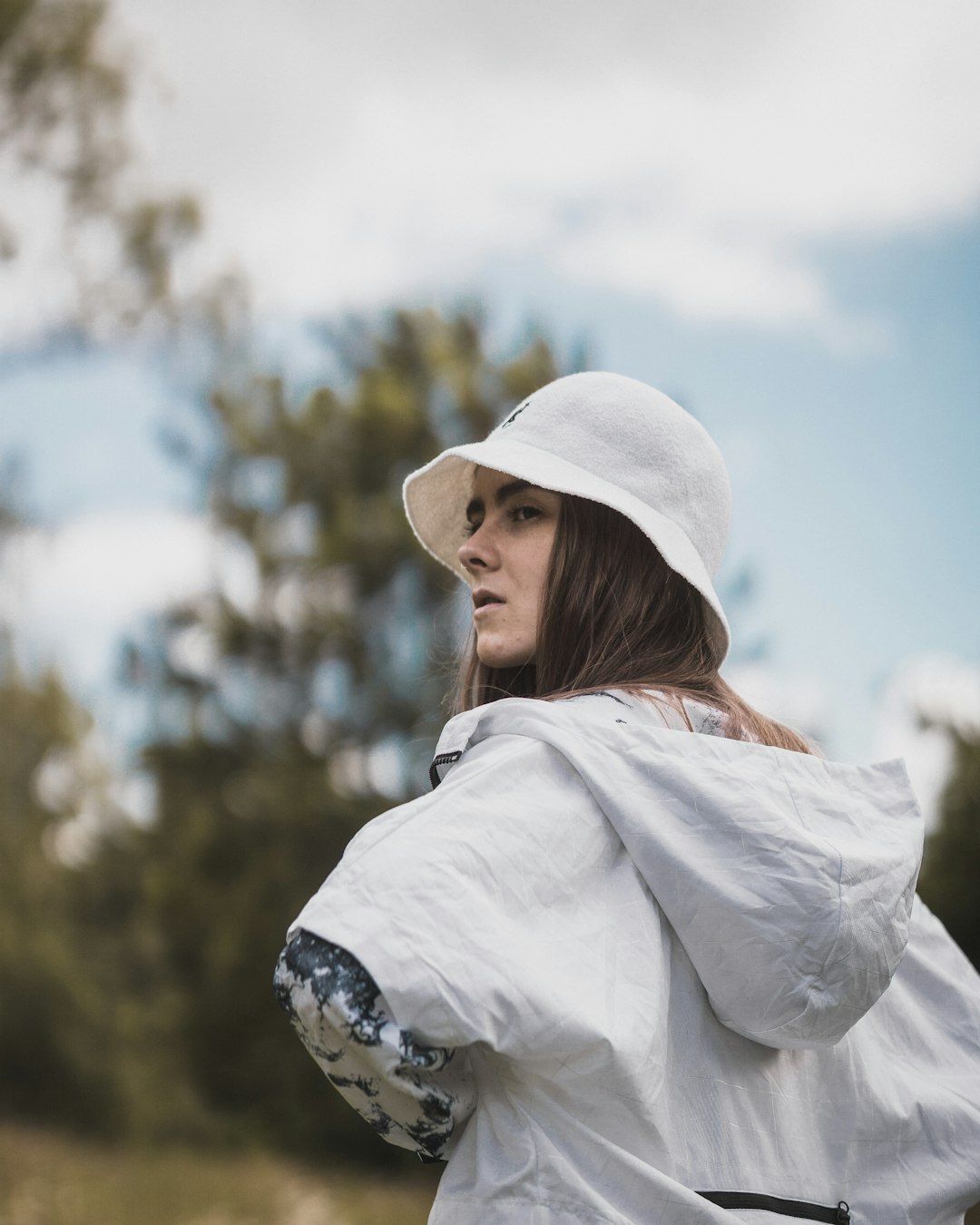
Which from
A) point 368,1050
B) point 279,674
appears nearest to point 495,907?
point 368,1050

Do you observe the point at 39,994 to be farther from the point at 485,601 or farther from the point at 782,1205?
the point at 782,1205

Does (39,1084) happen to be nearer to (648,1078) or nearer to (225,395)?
(225,395)

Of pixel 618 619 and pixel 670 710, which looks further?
pixel 618 619

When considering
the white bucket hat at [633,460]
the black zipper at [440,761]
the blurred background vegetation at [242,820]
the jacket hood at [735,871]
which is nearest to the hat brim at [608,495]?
the white bucket hat at [633,460]

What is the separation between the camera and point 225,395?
25.1ft

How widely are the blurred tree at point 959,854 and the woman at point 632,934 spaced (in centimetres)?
334

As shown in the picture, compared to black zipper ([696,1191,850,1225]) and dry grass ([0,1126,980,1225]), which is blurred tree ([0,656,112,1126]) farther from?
black zipper ([696,1191,850,1225])

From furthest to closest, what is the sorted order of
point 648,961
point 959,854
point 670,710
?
point 959,854 → point 670,710 → point 648,961

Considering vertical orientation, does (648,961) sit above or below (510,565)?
below

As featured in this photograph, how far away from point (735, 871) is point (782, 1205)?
315mm

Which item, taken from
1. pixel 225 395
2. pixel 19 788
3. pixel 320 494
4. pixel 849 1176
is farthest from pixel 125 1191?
pixel 849 1176

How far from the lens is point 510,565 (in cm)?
144

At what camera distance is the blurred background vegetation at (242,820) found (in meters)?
7.25

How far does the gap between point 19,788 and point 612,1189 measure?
317 inches
